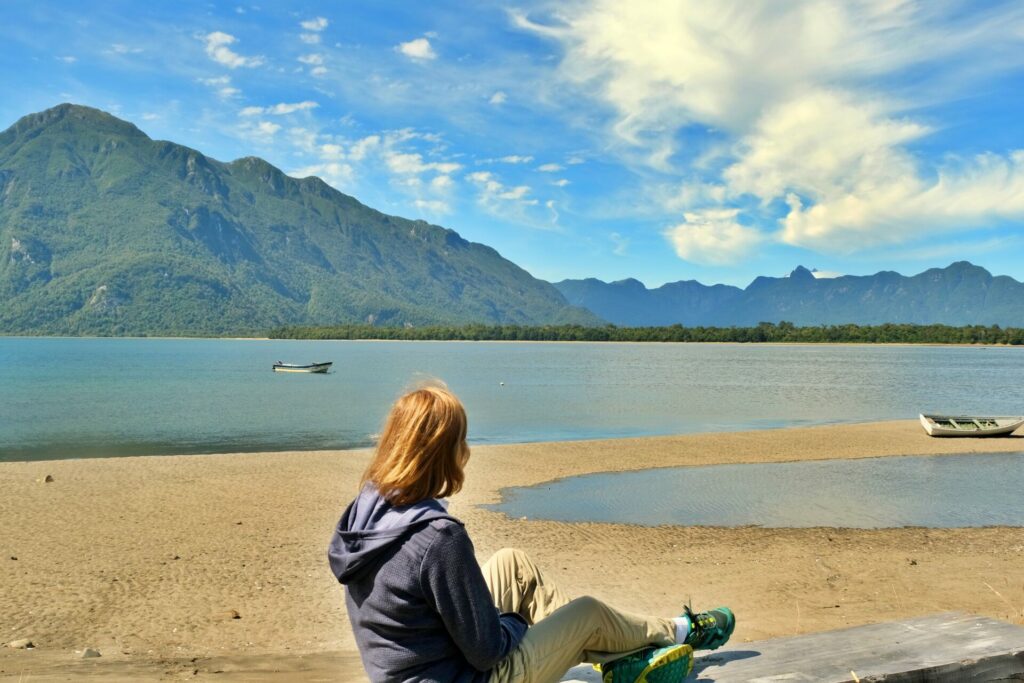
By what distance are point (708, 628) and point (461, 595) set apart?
5.77 feet

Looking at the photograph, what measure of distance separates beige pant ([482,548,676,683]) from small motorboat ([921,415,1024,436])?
29706mm

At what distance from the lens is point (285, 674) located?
20.9ft

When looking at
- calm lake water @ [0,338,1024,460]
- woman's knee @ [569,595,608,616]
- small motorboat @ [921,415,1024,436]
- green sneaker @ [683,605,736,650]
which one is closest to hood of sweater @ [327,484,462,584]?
woman's knee @ [569,595,608,616]

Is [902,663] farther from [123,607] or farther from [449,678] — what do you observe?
[123,607]

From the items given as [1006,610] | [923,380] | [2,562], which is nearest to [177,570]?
[2,562]

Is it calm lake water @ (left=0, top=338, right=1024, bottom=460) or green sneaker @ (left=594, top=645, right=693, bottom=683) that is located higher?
green sneaker @ (left=594, top=645, right=693, bottom=683)

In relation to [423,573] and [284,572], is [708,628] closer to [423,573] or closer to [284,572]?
[423,573]

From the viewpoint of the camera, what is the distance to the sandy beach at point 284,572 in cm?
769

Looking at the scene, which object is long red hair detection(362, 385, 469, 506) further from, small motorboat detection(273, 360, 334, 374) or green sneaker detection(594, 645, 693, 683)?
small motorboat detection(273, 360, 334, 374)

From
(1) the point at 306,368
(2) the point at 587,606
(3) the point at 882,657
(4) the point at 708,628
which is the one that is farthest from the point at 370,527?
(1) the point at 306,368

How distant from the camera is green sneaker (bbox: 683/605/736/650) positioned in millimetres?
4047

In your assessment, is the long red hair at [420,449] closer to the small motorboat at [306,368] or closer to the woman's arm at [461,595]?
the woman's arm at [461,595]

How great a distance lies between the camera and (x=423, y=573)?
9.70 feet

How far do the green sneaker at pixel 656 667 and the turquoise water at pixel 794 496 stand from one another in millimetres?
11326
